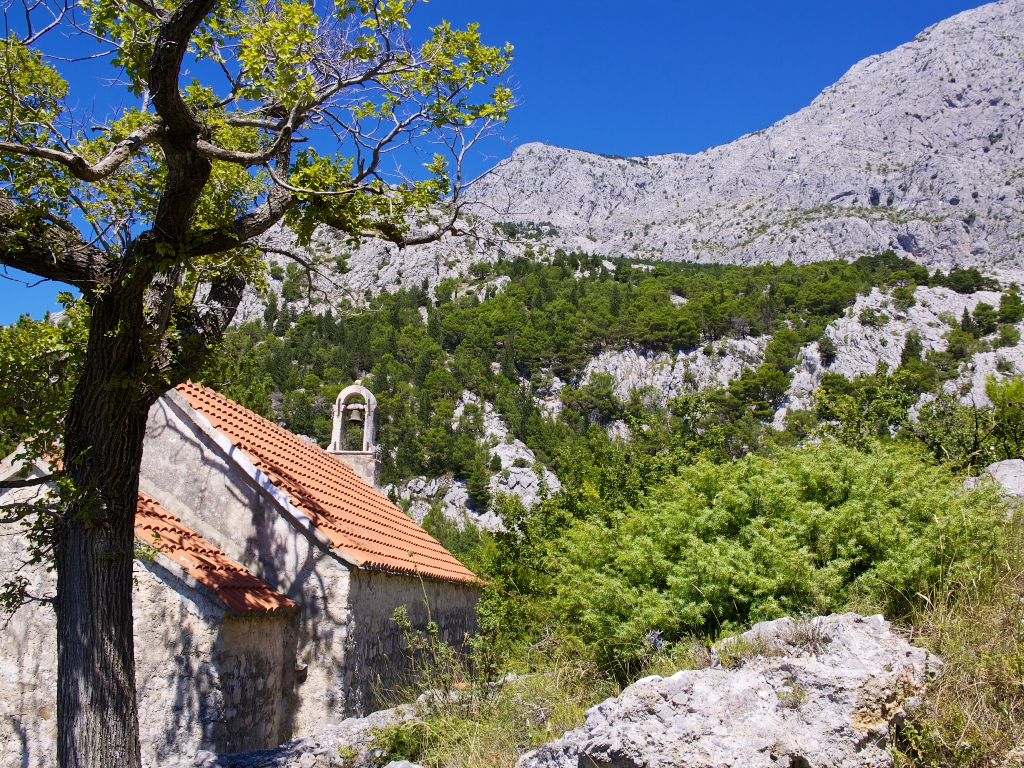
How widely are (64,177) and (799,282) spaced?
104m

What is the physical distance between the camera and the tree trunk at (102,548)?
15.7 feet

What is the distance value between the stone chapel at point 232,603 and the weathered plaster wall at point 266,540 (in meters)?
0.02

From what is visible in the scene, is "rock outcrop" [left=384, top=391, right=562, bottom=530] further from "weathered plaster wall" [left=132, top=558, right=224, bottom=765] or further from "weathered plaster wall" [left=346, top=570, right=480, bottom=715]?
"weathered plaster wall" [left=132, top=558, right=224, bottom=765]

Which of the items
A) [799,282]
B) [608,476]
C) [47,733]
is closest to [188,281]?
[47,733]

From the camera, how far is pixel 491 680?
21.4ft

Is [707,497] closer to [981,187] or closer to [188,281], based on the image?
[188,281]

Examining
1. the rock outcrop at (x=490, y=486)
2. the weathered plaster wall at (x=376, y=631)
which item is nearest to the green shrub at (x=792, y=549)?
the weathered plaster wall at (x=376, y=631)

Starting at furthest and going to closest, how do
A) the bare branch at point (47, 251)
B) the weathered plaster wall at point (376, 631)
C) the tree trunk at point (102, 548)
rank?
1. the weathered plaster wall at point (376, 631)
2. the bare branch at point (47, 251)
3. the tree trunk at point (102, 548)

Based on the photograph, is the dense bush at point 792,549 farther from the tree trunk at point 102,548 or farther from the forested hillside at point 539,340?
the forested hillside at point 539,340

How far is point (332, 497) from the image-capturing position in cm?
1103

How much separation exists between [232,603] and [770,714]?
568 cm

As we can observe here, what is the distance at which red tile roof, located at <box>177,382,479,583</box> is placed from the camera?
930cm

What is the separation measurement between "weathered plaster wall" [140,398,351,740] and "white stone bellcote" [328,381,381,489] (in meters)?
6.07

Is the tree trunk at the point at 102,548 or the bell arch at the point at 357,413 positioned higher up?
the bell arch at the point at 357,413
